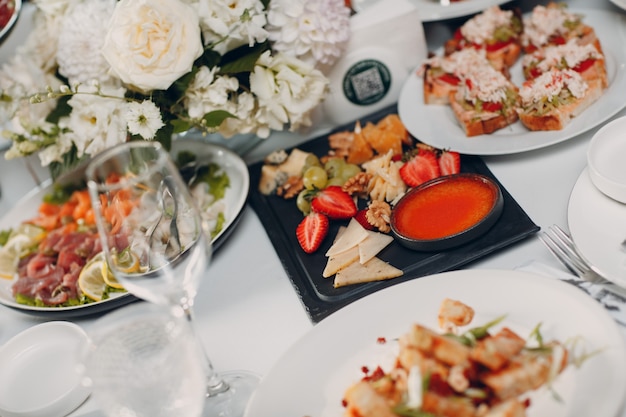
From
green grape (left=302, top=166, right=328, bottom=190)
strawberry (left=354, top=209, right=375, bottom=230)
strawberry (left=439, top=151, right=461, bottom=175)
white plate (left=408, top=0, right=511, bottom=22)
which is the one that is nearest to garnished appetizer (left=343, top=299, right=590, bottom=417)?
strawberry (left=354, top=209, right=375, bottom=230)

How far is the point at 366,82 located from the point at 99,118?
29.1 inches

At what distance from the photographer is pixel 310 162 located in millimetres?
1779

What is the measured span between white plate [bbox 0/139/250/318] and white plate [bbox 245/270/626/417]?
0.55 meters

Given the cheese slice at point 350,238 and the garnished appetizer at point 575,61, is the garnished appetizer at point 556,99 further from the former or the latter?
the cheese slice at point 350,238

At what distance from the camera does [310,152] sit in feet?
6.15

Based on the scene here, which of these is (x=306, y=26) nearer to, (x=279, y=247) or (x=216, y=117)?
(x=216, y=117)

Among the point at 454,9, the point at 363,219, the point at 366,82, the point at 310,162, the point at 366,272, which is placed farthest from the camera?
the point at 454,9

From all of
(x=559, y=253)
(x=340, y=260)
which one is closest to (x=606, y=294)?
(x=559, y=253)

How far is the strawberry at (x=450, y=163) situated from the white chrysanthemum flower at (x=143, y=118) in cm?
68

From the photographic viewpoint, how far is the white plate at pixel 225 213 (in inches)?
61.1

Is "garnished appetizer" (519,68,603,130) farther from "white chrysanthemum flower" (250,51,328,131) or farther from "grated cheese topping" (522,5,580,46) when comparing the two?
"white chrysanthemum flower" (250,51,328,131)

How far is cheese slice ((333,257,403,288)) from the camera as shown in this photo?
1.38m

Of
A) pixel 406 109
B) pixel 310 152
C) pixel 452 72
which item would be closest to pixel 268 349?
pixel 310 152

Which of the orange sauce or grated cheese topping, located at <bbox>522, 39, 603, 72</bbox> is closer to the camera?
the orange sauce
